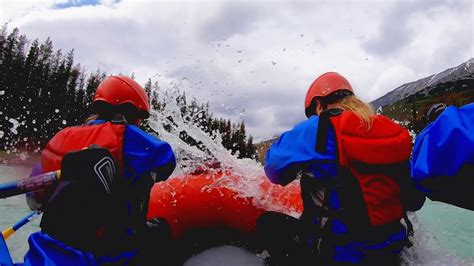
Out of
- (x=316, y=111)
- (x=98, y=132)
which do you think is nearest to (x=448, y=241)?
(x=316, y=111)

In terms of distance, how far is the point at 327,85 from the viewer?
11.5ft

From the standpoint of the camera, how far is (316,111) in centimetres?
363

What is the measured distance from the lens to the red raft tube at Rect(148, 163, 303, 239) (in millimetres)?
3705

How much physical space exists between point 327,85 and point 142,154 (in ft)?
6.00

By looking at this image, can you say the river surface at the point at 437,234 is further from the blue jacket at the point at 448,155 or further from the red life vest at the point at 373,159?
the blue jacket at the point at 448,155

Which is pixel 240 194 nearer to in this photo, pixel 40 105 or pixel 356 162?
pixel 356 162

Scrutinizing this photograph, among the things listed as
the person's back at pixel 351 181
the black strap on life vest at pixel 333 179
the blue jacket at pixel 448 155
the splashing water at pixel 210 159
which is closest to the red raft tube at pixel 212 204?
→ the splashing water at pixel 210 159

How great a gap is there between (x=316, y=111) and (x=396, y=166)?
0.98m

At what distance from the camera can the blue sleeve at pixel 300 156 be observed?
9.17 feet

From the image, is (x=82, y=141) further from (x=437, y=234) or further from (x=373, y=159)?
(x=437, y=234)

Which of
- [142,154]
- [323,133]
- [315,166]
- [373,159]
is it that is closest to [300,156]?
[315,166]

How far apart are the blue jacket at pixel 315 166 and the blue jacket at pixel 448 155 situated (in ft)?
2.23

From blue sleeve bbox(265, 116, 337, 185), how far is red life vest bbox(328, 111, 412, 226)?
0.29 ft

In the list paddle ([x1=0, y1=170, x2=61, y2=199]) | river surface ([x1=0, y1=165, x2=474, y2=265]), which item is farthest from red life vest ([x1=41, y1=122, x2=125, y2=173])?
river surface ([x1=0, y1=165, x2=474, y2=265])
